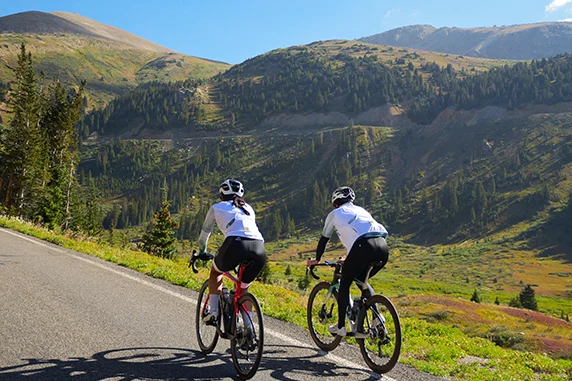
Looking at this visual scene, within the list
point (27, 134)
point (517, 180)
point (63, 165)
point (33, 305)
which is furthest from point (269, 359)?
point (517, 180)

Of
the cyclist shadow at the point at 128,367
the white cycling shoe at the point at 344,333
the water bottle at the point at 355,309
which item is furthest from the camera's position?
the water bottle at the point at 355,309

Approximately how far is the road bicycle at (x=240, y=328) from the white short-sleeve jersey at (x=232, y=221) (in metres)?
0.43

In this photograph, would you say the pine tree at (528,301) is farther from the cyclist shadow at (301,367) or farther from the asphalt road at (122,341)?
the cyclist shadow at (301,367)

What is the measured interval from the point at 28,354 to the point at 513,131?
208m

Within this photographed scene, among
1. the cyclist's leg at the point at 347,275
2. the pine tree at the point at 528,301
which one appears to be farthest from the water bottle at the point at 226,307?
the pine tree at the point at 528,301

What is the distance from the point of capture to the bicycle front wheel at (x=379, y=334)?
6324 mm

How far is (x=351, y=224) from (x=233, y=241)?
1935 millimetres

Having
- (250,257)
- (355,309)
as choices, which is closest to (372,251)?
(355,309)

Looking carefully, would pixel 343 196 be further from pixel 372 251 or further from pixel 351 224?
pixel 372 251

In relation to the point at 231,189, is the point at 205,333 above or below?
below

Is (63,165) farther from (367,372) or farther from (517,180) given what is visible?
(517,180)

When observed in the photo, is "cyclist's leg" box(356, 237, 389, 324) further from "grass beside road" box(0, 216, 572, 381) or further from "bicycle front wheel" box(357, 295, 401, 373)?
"grass beside road" box(0, 216, 572, 381)

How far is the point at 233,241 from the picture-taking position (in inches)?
243

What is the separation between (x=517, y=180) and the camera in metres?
162
